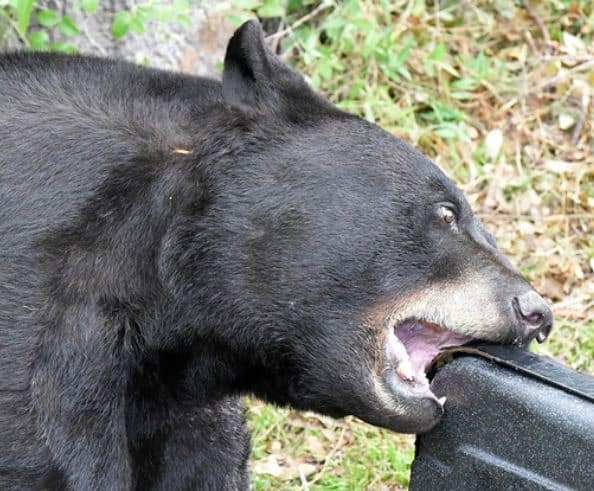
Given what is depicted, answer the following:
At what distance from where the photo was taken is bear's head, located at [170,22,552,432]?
143 inches

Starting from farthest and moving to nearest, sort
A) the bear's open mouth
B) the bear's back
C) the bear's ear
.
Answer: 1. the bear's ear
2. the bear's open mouth
3. the bear's back

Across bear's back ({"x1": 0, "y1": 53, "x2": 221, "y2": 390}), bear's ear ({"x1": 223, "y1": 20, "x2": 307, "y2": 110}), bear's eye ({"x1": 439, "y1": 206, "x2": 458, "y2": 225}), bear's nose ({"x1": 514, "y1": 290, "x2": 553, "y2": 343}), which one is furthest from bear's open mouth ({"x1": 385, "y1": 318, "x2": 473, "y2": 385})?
bear's back ({"x1": 0, "y1": 53, "x2": 221, "y2": 390})

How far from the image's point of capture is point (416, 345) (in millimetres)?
3840

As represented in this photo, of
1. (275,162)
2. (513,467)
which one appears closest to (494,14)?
(275,162)

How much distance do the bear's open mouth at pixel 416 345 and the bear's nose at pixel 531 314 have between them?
0.18 m

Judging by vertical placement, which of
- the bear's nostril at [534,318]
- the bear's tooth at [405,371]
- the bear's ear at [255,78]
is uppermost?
the bear's ear at [255,78]

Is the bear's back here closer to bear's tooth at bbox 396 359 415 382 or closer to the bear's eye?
the bear's eye

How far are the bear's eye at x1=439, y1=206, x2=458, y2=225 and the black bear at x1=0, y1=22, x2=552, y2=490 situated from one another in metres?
0.01

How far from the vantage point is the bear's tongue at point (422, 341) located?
3.74 metres

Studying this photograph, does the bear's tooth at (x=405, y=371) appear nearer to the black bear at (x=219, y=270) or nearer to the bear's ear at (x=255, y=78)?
the black bear at (x=219, y=270)

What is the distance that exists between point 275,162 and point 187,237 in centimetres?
37

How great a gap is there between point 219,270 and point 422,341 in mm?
710

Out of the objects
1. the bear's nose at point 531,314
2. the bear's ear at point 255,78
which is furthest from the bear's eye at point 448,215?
the bear's ear at point 255,78

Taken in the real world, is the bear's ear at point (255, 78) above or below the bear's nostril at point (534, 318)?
above
